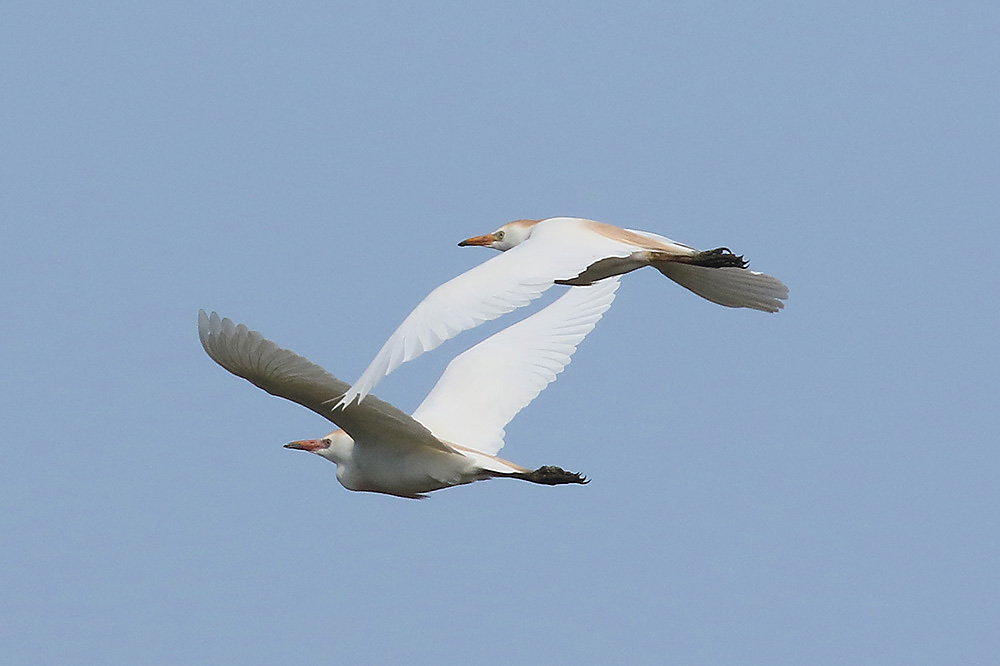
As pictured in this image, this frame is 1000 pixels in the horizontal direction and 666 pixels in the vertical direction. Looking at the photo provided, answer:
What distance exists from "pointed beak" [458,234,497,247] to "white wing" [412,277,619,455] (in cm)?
95

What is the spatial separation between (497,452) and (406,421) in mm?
1821

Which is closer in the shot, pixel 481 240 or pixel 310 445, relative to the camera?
pixel 310 445

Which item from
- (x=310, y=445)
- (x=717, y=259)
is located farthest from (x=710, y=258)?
(x=310, y=445)

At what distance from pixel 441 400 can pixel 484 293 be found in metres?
3.08

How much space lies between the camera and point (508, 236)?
518 inches

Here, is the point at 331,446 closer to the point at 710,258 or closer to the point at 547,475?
the point at 547,475

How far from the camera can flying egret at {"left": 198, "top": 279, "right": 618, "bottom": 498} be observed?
1041 cm

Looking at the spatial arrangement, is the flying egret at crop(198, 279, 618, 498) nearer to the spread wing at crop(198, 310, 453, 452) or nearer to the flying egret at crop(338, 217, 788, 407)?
the spread wing at crop(198, 310, 453, 452)

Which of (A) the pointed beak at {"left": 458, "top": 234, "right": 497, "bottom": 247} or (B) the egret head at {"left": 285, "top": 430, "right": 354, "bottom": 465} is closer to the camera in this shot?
(B) the egret head at {"left": 285, "top": 430, "right": 354, "bottom": 465}

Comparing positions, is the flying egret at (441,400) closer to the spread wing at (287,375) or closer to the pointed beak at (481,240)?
the spread wing at (287,375)

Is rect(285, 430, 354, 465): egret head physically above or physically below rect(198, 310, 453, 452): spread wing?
below

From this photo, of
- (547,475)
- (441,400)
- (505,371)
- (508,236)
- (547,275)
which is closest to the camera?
(547,275)

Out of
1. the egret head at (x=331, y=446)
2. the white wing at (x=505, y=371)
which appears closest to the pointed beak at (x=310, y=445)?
the egret head at (x=331, y=446)

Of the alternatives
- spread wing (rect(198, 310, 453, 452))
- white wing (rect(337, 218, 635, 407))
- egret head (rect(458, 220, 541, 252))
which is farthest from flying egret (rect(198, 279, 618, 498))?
egret head (rect(458, 220, 541, 252))
